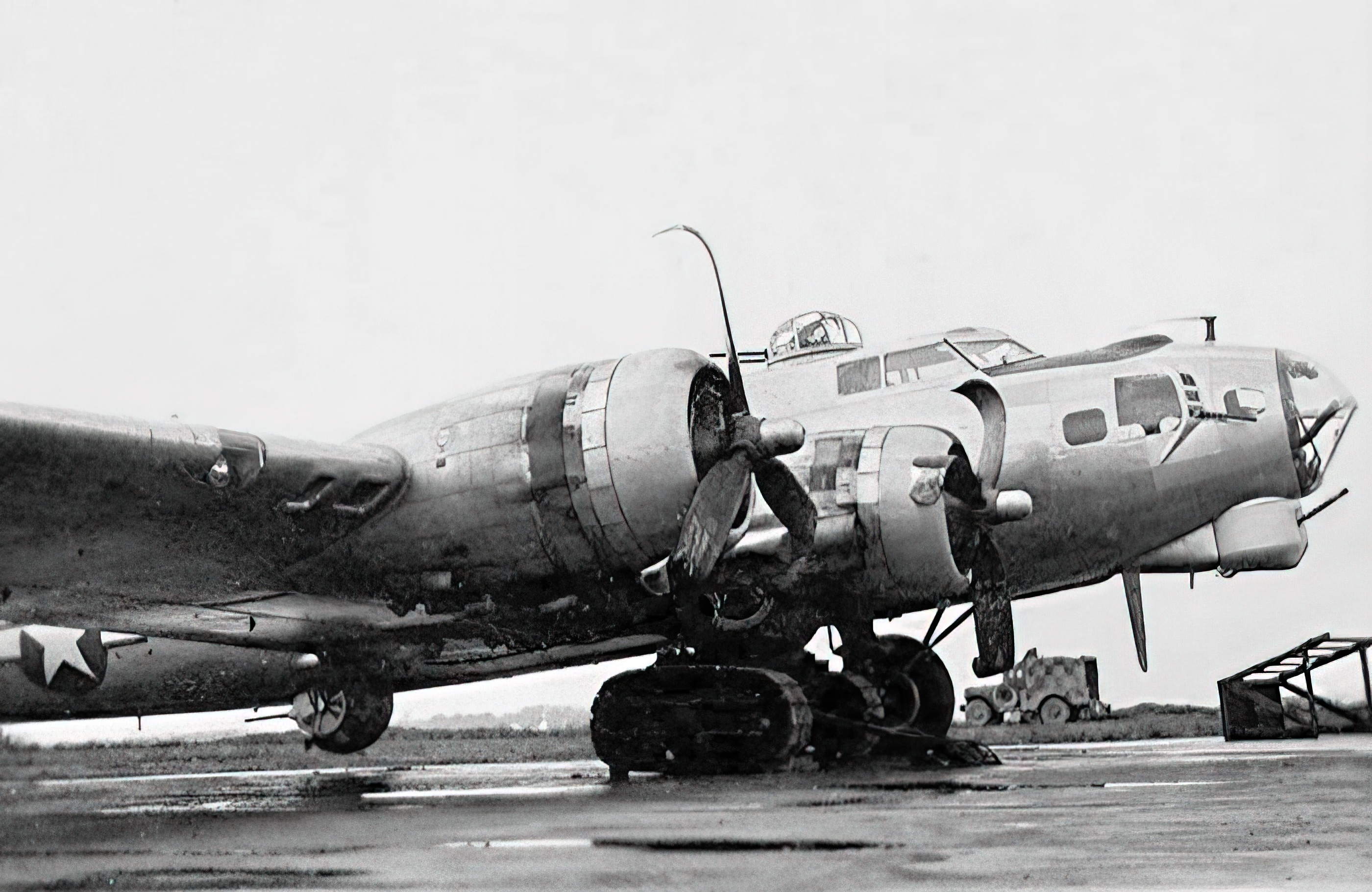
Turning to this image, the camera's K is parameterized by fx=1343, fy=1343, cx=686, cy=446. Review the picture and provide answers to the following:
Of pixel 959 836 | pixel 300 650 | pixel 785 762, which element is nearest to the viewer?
pixel 959 836

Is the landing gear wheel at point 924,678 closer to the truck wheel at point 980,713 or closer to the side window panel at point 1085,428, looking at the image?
the side window panel at point 1085,428

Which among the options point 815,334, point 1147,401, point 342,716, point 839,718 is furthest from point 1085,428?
point 342,716

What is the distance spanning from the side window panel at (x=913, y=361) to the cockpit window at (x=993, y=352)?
15cm

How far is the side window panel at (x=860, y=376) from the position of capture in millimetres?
11703

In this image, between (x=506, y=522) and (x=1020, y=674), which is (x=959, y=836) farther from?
(x=1020, y=674)

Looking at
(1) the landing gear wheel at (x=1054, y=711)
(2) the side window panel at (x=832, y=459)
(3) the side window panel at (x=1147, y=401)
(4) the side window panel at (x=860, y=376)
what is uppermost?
(4) the side window panel at (x=860, y=376)

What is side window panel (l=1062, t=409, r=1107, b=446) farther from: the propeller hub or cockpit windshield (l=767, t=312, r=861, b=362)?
the propeller hub

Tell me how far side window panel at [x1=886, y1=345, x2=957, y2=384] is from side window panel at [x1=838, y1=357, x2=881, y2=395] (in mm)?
98

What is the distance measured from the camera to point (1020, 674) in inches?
949

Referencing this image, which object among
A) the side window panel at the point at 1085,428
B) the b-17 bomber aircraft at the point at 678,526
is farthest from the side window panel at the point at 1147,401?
the side window panel at the point at 1085,428

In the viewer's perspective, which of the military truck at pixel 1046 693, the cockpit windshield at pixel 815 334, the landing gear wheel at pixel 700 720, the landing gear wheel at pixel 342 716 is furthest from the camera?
the military truck at pixel 1046 693

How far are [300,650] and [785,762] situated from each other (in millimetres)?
5113

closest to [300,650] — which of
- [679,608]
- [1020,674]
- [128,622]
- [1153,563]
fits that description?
[128,622]

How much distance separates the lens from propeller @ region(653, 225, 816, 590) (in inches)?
308
